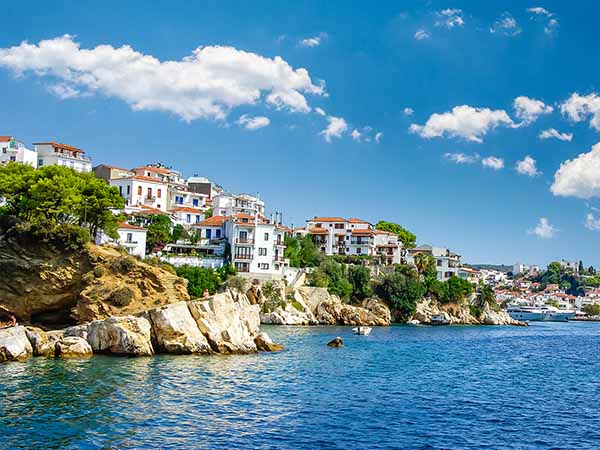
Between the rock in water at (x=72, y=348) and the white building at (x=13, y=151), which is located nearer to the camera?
the rock in water at (x=72, y=348)

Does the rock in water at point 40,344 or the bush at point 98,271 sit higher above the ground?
the bush at point 98,271

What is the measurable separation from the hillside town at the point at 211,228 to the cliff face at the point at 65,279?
55.2 ft

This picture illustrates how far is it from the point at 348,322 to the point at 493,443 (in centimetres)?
6421

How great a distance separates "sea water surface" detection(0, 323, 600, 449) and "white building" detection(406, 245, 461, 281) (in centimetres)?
7605

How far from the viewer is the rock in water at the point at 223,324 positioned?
4566cm

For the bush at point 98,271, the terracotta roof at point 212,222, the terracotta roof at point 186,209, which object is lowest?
the bush at point 98,271

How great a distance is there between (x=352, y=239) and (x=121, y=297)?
76.3m

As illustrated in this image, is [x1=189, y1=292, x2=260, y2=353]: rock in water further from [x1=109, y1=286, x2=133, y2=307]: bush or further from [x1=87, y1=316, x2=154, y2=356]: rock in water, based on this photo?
[x1=109, y1=286, x2=133, y2=307]: bush

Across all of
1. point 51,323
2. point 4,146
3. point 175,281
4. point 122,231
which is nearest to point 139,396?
point 175,281

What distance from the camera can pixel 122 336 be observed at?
138 ft

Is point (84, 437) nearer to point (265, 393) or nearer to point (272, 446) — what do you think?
point (272, 446)

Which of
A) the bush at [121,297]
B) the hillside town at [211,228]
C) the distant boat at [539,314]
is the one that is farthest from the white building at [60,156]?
the distant boat at [539,314]

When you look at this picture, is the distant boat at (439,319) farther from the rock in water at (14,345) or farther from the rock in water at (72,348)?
the rock in water at (14,345)

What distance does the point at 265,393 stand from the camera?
3186 centimetres
